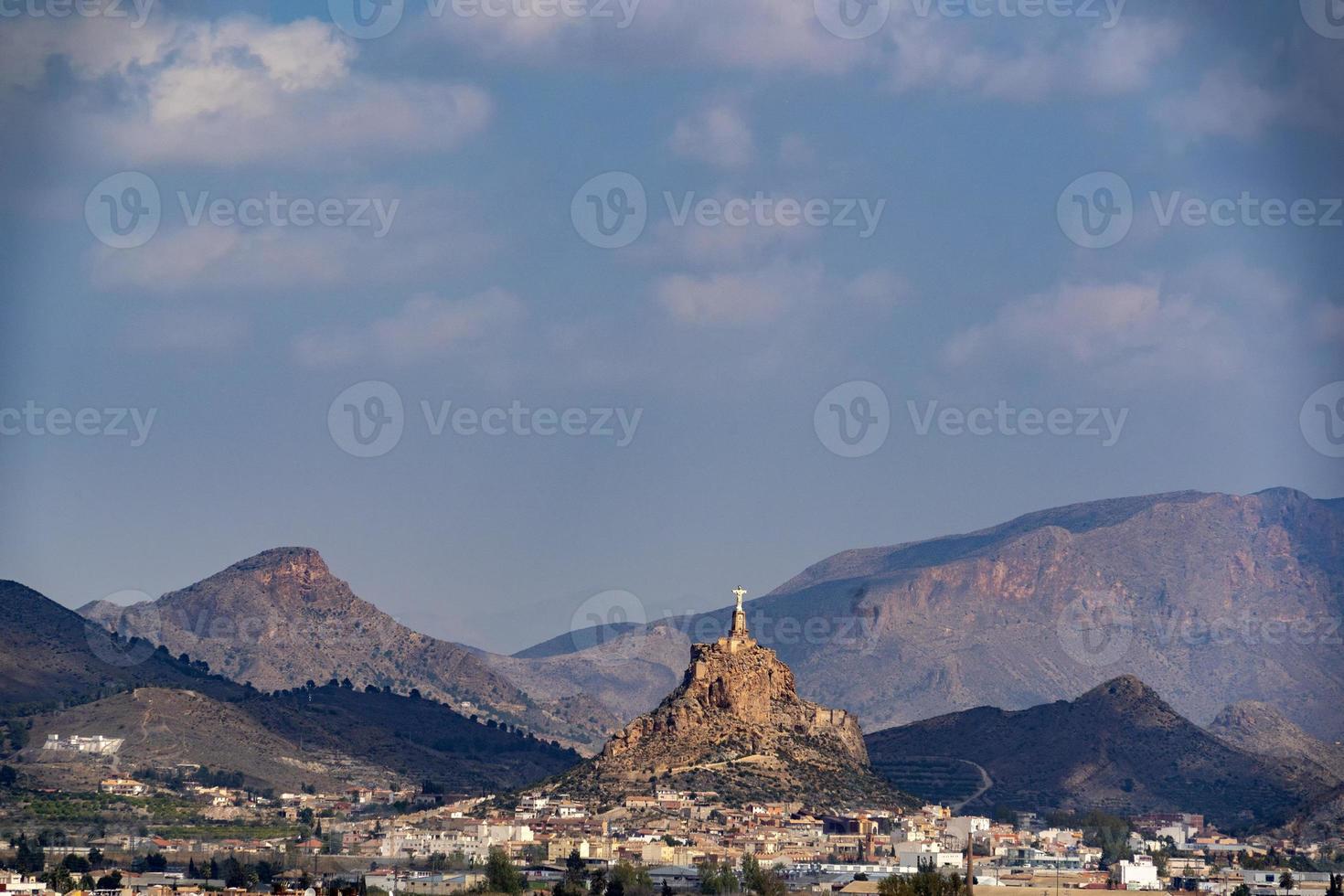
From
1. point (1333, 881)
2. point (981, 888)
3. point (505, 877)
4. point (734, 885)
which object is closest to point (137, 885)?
point (505, 877)

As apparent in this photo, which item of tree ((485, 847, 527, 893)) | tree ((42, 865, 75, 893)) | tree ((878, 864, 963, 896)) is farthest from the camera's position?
tree ((485, 847, 527, 893))

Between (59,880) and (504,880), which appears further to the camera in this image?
(504,880)

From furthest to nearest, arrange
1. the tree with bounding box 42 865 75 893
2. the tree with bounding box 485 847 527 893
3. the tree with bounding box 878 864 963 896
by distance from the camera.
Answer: the tree with bounding box 485 847 527 893 < the tree with bounding box 42 865 75 893 < the tree with bounding box 878 864 963 896

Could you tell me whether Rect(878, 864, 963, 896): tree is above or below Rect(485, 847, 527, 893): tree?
below

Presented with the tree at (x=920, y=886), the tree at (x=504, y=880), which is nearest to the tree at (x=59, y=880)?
the tree at (x=504, y=880)

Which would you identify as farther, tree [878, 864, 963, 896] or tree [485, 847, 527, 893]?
tree [485, 847, 527, 893]

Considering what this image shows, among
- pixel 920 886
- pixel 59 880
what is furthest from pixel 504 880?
pixel 920 886

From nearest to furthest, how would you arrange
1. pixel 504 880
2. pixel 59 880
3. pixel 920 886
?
pixel 920 886, pixel 59 880, pixel 504 880

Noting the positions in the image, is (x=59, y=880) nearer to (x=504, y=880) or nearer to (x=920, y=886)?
(x=504, y=880)

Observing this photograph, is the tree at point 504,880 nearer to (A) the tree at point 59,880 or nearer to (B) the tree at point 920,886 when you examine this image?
(A) the tree at point 59,880

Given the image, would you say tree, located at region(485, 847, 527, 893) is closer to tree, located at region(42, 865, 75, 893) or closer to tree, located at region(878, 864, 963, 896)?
tree, located at region(42, 865, 75, 893)

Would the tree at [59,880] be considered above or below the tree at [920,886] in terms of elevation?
above

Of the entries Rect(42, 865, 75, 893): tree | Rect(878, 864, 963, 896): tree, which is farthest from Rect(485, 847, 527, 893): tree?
Rect(878, 864, 963, 896): tree
